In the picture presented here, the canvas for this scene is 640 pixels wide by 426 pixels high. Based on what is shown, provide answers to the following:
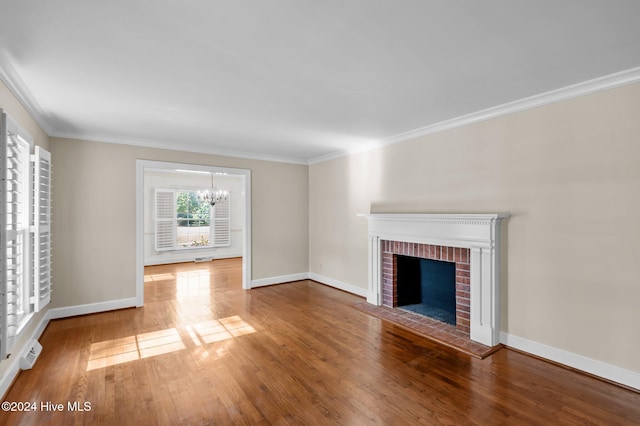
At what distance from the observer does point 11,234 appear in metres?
2.31

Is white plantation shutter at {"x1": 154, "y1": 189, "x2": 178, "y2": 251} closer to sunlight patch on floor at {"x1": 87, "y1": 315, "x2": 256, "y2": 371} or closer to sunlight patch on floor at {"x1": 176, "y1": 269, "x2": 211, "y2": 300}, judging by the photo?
sunlight patch on floor at {"x1": 176, "y1": 269, "x2": 211, "y2": 300}

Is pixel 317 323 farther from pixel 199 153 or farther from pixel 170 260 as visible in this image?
pixel 170 260

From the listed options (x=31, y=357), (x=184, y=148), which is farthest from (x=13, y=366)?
(x=184, y=148)

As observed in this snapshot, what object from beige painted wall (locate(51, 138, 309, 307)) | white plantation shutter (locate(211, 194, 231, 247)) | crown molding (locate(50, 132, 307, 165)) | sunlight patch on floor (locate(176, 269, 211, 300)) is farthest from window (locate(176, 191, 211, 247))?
beige painted wall (locate(51, 138, 309, 307))

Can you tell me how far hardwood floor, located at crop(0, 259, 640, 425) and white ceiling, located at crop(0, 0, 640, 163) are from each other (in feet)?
8.38

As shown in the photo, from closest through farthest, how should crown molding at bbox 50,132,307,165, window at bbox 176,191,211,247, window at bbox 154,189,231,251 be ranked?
crown molding at bbox 50,132,307,165 → window at bbox 154,189,231,251 → window at bbox 176,191,211,247

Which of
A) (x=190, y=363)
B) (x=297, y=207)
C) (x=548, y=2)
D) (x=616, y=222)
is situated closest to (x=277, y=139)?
(x=297, y=207)

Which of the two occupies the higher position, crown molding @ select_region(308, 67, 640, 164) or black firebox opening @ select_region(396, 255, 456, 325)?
crown molding @ select_region(308, 67, 640, 164)

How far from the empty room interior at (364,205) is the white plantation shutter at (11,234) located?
25 millimetres

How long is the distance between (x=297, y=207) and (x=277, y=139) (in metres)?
1.93

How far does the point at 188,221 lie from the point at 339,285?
18.2 ft

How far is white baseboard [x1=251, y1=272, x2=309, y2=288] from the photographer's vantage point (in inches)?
227

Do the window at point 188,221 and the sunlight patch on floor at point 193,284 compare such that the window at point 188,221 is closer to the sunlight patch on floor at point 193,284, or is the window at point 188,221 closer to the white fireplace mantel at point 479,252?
the sunlight patch on floor at point 193,284

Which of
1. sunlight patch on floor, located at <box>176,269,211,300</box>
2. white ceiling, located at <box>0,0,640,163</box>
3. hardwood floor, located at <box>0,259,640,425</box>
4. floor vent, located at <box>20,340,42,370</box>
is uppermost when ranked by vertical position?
white ceiling, located at <box>0,0,640,163</box>
